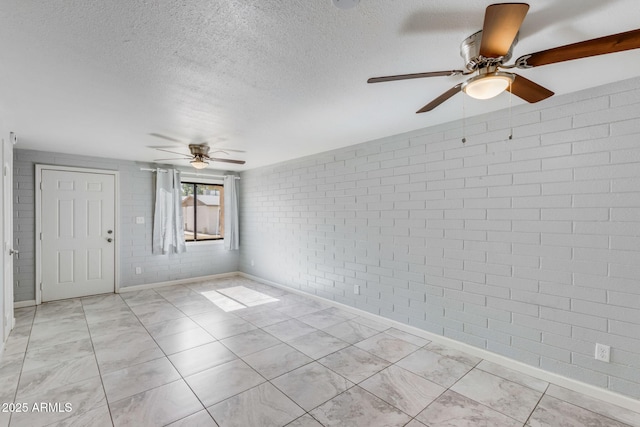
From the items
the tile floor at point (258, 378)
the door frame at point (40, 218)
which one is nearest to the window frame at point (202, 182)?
the door frame at point (40, 218)

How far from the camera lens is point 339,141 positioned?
3.87m

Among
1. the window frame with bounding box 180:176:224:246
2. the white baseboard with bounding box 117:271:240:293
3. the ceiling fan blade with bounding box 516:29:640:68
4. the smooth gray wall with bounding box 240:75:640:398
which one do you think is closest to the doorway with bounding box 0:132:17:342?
the white baseboard with bounding box 117:271:240:293

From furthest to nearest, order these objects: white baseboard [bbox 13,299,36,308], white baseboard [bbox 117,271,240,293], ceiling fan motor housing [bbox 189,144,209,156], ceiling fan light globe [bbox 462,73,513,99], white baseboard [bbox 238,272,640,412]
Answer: white baseboard [bbox 117,271,240,293], white baseboard [bbox 13,299,36,308], ceiling fan motor housing [bbox 189,144,209,156], white baseboard [bbox 238,272,640,412], ceiling fan light globe [bbox 462,73,513,99]

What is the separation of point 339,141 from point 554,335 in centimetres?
299

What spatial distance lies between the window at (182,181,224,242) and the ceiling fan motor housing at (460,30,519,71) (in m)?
5.64

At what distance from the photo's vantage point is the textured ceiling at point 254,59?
1417mm

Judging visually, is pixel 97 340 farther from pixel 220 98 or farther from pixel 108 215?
pixel 220 98

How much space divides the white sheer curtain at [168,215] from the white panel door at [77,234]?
68 centimetres

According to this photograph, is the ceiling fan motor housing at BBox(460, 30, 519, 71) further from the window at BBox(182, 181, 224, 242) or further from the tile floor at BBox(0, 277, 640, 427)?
the window at BBox(182, 181, 224, 242)

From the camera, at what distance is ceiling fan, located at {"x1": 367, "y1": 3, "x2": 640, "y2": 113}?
1.22 metres

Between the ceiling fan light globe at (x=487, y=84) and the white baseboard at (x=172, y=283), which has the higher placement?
the ceiling fan light globe at (x=487, y=84)

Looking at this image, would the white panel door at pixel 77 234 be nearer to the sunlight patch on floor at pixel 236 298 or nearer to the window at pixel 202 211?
the window at pixel 202 211

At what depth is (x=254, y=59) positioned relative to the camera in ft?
6.05

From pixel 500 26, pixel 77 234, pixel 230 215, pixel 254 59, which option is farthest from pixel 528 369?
pixel 77 234
